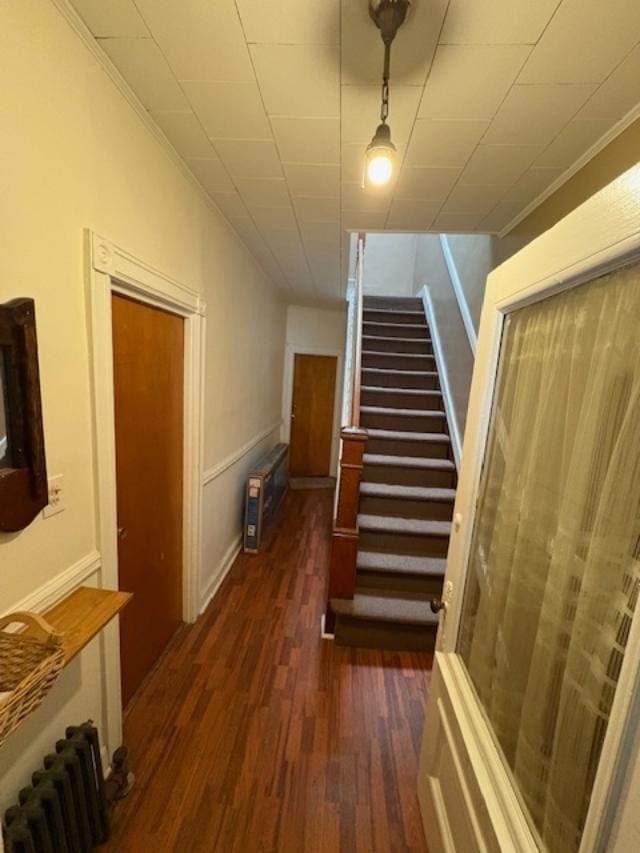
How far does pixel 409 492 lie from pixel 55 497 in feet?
7.57

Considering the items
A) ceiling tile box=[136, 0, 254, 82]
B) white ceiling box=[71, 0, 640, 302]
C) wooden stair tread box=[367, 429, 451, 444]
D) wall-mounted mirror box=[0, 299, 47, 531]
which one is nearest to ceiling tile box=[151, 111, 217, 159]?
white ceiling box=[71, 0, 640, 302]

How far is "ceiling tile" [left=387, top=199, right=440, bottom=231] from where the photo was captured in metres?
2.13

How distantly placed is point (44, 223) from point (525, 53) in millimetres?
1470

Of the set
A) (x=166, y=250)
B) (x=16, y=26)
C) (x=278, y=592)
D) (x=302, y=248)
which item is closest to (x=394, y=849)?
(x=278, y=592)

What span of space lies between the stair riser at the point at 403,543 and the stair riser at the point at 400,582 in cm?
20

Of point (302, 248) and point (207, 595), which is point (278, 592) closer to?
point (207, 595)

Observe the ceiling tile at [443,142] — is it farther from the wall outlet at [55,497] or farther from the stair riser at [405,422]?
the stair riser at [405,422]

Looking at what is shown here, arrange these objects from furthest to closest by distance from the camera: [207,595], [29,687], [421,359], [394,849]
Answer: [421,359], [207,595], [394,849], [29,687]

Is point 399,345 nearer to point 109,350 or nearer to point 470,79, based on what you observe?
point 470,79

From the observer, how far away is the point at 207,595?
2.71 meters

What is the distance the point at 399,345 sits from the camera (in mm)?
4230

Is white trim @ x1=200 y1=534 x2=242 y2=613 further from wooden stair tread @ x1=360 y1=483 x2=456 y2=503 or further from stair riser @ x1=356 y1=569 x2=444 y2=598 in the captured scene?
wooden stair tread @ x1=360 y1=483 x2=456 y2=503

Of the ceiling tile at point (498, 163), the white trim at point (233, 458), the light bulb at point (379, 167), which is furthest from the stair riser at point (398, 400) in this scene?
the light bulb at point (379, 167)

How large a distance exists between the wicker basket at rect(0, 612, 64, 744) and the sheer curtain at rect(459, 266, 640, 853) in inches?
41.7
